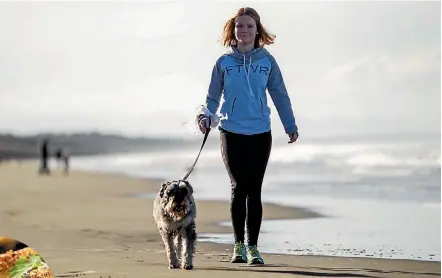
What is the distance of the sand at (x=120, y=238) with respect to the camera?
14.4 ft

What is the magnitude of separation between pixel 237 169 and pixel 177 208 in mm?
395

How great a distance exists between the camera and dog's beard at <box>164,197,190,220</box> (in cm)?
430

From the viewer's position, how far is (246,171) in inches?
174

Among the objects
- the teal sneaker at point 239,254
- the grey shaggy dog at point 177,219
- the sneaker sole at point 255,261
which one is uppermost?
the grey shaggy dog at point 177,219

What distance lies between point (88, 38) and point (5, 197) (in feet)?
11.9

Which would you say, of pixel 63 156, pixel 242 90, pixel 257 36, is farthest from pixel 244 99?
pixel 63 156

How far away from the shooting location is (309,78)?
22.0ft

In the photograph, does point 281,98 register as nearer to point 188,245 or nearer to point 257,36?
point 257,36

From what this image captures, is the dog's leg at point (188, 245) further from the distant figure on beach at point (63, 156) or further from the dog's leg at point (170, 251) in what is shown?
the distant figure on beach at point (63, 156)

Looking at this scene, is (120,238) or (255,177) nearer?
(255,177)

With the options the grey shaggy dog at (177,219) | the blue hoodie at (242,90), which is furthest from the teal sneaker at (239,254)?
the blue hoodie at (242,90)

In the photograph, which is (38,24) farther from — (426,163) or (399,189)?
(426,163)

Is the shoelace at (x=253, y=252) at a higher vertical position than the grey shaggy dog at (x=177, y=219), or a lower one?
lower

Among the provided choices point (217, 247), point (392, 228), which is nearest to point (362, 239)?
point (392, 228)
